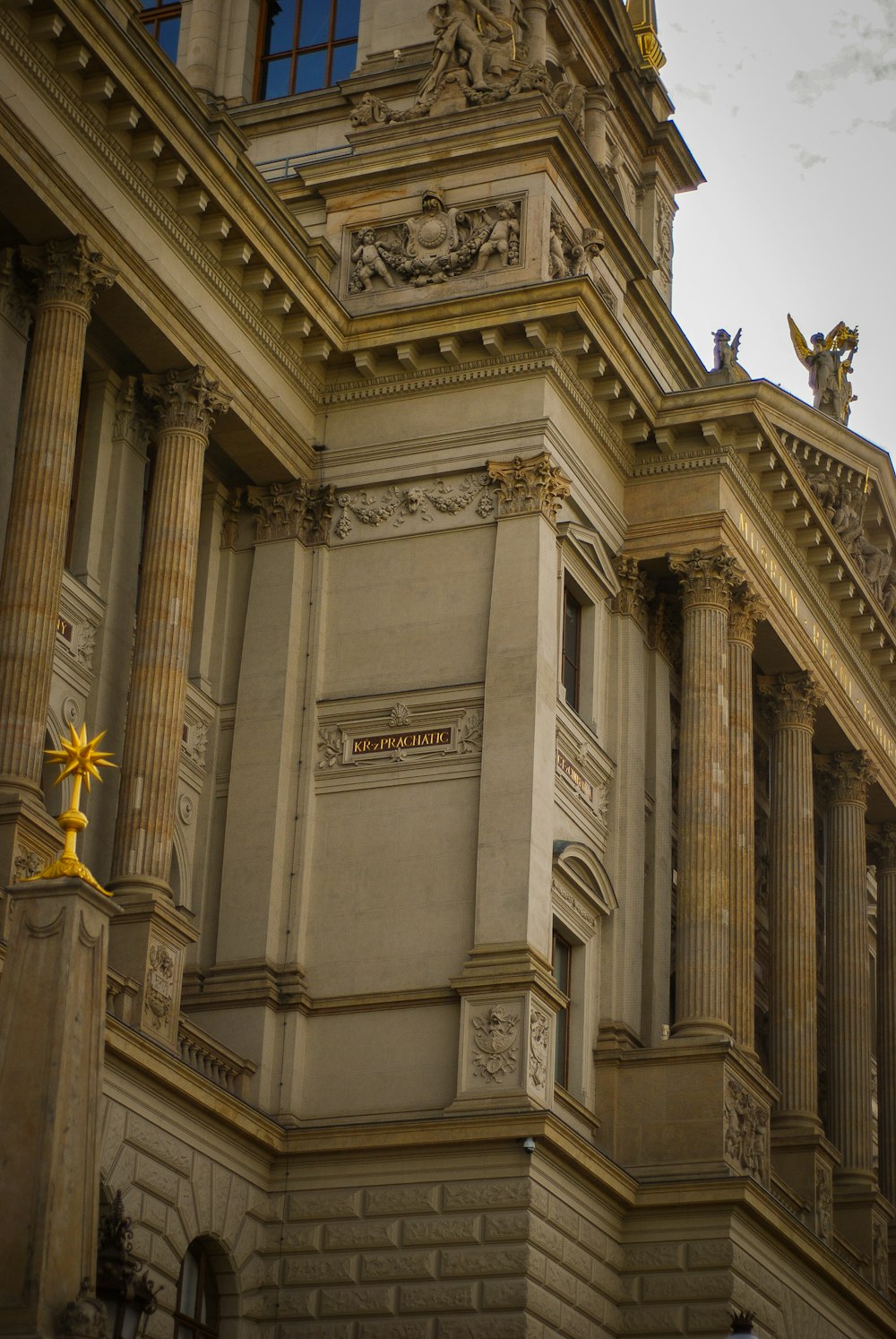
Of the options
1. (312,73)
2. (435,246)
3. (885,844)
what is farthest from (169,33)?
(885,844)

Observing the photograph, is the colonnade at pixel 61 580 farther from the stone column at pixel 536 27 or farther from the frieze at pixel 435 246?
the stone column at pixel 536 27

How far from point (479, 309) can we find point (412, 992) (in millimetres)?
10266

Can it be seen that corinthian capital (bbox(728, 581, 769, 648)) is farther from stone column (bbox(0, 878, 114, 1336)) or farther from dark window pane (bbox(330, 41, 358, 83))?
stone column (bbox(0, 878, 114, 1336))

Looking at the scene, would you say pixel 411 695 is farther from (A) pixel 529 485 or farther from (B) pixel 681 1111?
(B) pixel 681 1111

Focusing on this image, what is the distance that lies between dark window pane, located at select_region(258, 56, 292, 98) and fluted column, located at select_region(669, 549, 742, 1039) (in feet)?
40.2

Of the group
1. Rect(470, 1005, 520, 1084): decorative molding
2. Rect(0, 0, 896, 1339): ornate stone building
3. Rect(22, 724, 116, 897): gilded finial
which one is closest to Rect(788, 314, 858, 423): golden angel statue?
Rect(0, 0, 896, 1339): ornate stone building

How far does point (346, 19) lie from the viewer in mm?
42906

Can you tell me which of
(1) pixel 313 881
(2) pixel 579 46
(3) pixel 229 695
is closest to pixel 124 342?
(3) pixel 229 695

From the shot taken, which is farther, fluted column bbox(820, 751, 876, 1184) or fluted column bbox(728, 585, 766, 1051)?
fluted column bbox(820, 751, 876, 1184)

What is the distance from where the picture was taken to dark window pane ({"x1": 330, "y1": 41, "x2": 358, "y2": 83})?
42.1m

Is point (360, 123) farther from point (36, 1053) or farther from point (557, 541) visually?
point (36, 1053)

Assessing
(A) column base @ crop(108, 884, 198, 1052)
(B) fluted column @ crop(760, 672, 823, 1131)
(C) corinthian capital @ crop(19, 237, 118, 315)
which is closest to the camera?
(A) column base @ crop(108, 884, 198, 1052)

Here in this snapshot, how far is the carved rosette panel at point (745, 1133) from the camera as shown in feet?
110

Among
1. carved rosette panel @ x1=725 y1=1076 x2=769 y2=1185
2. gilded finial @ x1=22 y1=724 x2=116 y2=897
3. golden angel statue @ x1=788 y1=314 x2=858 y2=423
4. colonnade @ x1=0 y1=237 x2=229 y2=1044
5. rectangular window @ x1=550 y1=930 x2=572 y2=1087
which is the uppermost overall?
golden angel statue @ x1=788 y1=314 x2=858 y2=423
